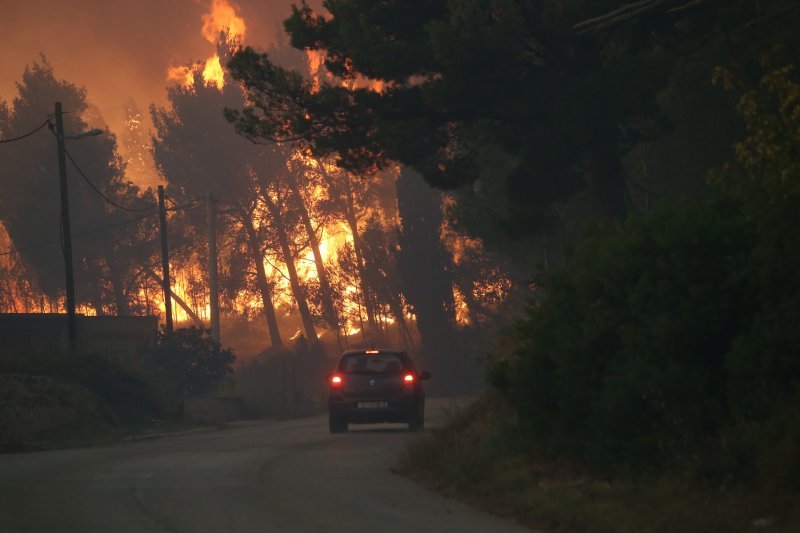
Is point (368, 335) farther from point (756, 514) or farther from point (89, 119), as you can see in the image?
point (89, 119)

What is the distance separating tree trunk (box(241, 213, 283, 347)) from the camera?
80.7 metres

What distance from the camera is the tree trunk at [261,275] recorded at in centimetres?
8069

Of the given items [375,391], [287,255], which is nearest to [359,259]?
[287,255]

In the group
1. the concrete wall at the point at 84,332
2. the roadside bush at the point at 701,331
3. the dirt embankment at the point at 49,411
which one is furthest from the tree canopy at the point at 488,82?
the concrete wall at the point at 84,332

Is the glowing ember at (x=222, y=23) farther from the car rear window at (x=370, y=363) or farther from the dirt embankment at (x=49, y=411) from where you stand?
the car rear window at (x=370, y=363)

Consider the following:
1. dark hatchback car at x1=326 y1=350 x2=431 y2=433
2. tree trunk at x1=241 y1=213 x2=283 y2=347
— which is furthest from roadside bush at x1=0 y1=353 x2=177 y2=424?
tree trunk at x1=241 y1=213 x2=283 y2=347

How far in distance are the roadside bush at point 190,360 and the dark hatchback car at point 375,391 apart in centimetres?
2451

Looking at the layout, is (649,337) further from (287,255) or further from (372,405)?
(287,255)

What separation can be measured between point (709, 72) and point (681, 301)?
1344 centimetres

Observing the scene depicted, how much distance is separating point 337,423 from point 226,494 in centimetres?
1324

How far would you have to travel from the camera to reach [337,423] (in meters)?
27.0

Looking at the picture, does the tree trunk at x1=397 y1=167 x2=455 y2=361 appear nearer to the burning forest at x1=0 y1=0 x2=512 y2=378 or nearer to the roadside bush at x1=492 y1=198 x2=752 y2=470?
the burning forest at x1=0 y1=0 x2=512 y2=378

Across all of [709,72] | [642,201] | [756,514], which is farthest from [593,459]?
[642,201]

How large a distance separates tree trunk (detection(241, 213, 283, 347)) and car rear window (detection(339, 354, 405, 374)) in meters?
54.3
